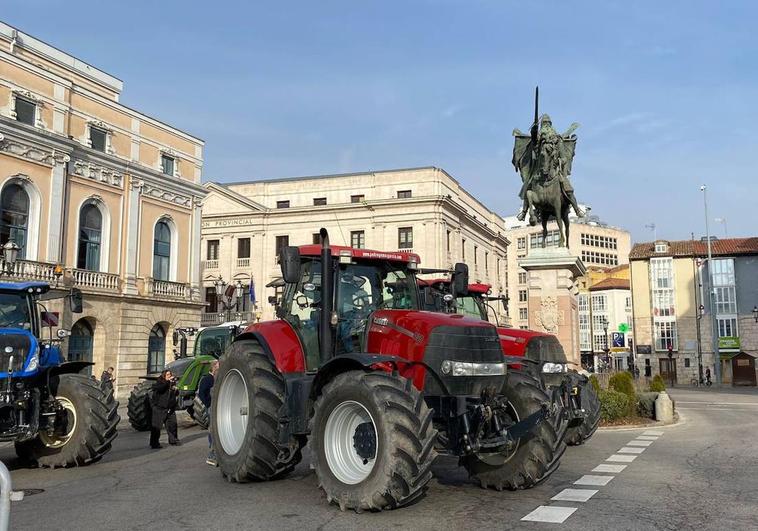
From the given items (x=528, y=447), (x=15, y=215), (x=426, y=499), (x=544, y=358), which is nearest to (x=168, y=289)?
(x=15, y=215)

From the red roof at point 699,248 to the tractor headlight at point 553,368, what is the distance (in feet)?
171

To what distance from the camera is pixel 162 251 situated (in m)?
33.9

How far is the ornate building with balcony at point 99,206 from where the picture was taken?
87.6ft

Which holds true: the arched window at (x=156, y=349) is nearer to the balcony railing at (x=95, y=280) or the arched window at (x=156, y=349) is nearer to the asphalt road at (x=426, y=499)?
the balcony railing at (x=95, y=280)

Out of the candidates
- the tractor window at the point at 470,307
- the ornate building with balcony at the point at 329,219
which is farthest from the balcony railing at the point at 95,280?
the tractor window at the point at 470,307

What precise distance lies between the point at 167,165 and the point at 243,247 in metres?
23.4

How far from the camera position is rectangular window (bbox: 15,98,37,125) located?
26.6 meters

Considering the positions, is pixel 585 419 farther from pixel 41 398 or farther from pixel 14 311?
pixel 14 311

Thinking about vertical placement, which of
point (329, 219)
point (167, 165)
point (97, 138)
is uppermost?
point (329, 219)

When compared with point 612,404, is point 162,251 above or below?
above

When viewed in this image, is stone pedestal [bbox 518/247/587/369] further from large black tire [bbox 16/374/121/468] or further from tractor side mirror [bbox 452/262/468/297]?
large black tire [bbox 16/374/121/468]

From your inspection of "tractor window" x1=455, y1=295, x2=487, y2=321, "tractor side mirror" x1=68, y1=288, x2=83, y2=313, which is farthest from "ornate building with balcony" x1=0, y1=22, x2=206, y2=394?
"tractor window" x1=455, y1=295, x2=487, y2=321

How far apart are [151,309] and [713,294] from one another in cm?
4666

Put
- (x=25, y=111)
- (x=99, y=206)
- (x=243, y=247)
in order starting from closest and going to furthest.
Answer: (x=25, y=111) < (x=99, y=206) < (x=243, y=247)
